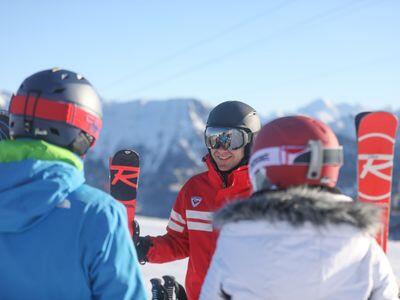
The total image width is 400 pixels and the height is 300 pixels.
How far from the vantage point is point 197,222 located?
123 inches

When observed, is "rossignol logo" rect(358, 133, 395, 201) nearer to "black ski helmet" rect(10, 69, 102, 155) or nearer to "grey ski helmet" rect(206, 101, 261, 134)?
"grey ski helmet" rect(206, 101, 261, 134)

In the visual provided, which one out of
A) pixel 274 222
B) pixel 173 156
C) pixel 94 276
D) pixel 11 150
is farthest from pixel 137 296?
pixel 173 156

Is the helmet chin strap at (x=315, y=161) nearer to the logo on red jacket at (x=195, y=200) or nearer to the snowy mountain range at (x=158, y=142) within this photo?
the logo on red jacket at (x=195, y=200)

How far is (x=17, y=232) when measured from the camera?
1658 millimetres

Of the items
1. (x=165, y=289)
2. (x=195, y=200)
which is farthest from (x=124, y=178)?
(x=165, y=289)

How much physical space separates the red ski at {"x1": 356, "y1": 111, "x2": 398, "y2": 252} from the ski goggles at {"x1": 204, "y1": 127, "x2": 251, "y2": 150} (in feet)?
2.60

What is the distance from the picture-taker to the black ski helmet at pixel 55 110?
1.82 meters

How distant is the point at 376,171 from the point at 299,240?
1482 mm

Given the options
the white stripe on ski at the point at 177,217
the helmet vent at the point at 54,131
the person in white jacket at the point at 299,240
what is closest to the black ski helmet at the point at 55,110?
the helmet vent at the point at 54,131

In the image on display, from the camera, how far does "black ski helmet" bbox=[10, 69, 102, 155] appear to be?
182cm

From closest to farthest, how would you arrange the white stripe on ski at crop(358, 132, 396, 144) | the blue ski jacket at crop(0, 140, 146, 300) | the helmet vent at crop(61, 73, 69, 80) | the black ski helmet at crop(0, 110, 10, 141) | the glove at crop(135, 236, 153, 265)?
the blue ski jacket at crop(0, 140, 146, 300), the helmet vent at crop(61, 73, 69, 80), the white stripe on ski at crop(358, 132, 396, 144), the glove at crop(135, 236, 153, 265), the black ski helmet at crop(0, 110, 10, 141)

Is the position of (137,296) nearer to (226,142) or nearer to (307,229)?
(307,229)

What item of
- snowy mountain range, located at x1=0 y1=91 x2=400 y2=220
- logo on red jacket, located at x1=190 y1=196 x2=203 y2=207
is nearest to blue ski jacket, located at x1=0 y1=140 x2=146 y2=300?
logo on red jacket, located at x1=190 y1=196 x2=203 y2=207

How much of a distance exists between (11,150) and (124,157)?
6.47 feet
